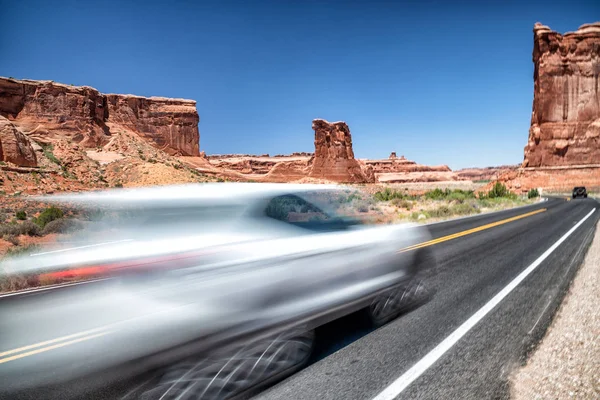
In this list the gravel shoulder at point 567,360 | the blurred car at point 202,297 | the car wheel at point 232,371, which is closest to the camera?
the car wheel at point 232,371

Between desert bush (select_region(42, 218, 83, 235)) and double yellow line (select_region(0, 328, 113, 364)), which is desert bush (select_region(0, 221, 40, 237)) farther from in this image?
double yellow line (select_region(0, 328, 113, 364))

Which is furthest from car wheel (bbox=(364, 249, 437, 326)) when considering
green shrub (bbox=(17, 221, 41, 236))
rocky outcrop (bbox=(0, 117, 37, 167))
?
rocky outcrop (bbox=(0, 117, 37, 167))

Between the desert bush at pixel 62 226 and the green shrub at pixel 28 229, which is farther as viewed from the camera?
the desert bush at pixel 62 226

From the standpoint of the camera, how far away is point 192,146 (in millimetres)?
84938

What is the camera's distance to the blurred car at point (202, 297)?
106 inches

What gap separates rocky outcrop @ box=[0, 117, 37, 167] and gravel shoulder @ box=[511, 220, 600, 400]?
40150mm

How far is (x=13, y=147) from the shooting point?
32.4m

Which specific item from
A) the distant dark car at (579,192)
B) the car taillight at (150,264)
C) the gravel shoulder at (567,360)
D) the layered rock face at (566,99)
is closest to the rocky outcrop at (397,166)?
the layered rock face at (566,99)

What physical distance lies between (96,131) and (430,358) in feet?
226

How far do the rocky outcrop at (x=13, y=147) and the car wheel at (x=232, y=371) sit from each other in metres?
38.6

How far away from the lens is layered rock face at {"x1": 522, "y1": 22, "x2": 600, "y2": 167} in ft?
239

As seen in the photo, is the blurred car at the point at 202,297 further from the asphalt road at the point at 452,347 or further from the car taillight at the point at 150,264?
the asphalt road at the point at 452,347

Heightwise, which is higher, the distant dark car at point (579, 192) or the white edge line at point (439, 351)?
the distant dark car at point (579, 192)

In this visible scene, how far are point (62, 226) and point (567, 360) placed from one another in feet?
57.2
